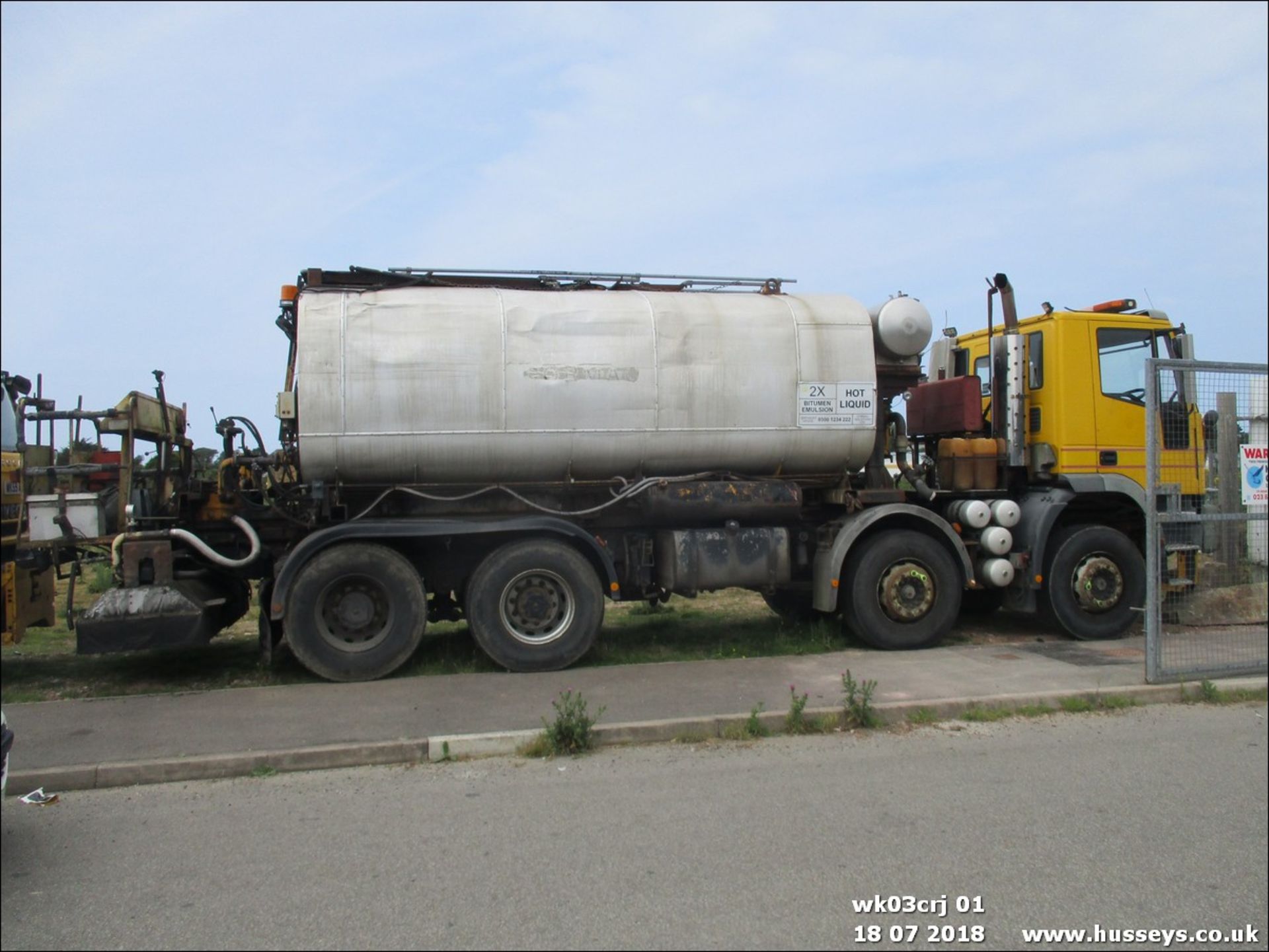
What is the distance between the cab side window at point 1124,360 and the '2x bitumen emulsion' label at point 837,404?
2.73 m

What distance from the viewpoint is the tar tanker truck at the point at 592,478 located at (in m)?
8.39

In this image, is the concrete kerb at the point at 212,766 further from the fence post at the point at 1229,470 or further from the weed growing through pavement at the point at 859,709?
the fence post at the point at 1229,470

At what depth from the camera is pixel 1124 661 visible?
9.20 m

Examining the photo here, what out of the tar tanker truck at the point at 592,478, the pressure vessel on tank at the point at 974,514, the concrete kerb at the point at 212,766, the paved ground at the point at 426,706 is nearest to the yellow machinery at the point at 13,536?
the tar tanker truck at the point at 592,478

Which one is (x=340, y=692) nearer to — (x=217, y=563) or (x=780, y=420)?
(x=217, y=563)

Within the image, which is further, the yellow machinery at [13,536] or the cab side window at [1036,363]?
the cab side window at [1036,363]

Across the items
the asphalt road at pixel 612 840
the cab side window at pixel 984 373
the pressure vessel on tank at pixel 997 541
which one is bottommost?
the asphalt road at pixel 612 840

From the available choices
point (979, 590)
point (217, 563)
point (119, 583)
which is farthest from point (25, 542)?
point (979, 590)

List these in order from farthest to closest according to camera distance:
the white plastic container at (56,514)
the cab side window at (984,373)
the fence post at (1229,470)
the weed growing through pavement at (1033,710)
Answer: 1. the cab side window at (984,373)
2. the fence post at (1229,470)
3. the white plastic container at (56,514)
4. the weed growing through pavement at (1033,710)

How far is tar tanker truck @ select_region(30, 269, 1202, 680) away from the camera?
8391 mm

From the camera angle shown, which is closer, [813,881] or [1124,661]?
[813,881]

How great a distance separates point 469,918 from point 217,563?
5.40 metres

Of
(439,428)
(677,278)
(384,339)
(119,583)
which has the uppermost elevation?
(677,278)

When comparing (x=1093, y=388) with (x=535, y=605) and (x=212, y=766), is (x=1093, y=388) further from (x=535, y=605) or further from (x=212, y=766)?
(x=212, y=766)
